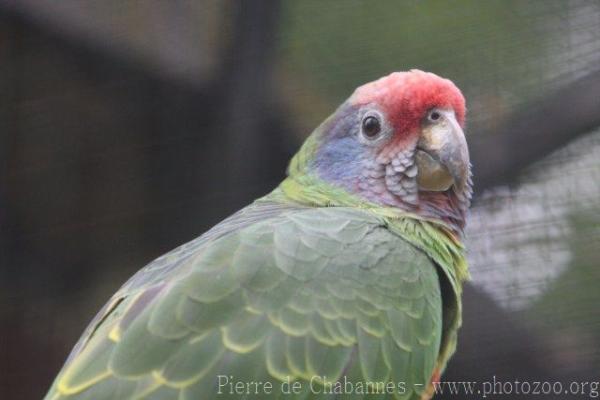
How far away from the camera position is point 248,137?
202cm

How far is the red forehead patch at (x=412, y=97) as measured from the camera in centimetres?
154

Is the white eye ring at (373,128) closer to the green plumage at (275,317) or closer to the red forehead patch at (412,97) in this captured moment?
the red forehead patch at (412,97)

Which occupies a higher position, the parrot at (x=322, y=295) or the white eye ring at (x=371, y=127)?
the white eye ring at (x=371, y=127)

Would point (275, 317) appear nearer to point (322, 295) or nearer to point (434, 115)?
point (322, 295)

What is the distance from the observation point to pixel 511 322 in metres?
1.96

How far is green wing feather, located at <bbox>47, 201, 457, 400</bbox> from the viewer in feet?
3.77

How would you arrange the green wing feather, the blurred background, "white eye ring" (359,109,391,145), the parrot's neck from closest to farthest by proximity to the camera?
the green wing feather < the parrot's neck < "white eye ring" (359,109,391,145) < the blurred background

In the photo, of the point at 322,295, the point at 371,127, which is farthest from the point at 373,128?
the point at 322,295

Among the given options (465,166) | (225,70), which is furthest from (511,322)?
(225,70)

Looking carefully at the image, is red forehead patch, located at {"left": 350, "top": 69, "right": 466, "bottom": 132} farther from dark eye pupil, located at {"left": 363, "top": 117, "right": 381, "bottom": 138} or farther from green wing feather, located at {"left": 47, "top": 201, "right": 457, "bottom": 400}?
green wing feather, located at {"left": 47, "top": 201, "right": 457, "bottom": 400}

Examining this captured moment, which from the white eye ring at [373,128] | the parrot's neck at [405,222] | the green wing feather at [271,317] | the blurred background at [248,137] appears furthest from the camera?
the blurred background at [248,137]

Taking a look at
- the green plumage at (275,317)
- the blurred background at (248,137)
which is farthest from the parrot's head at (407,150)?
the blurred background at (248,137)

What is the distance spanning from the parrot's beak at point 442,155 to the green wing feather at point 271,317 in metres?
0.19

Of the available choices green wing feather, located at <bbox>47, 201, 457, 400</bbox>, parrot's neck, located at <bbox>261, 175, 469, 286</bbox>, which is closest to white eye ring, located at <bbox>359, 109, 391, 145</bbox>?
parrot's neck, located at <bbox>261, 175, 469, 286</bbox>
